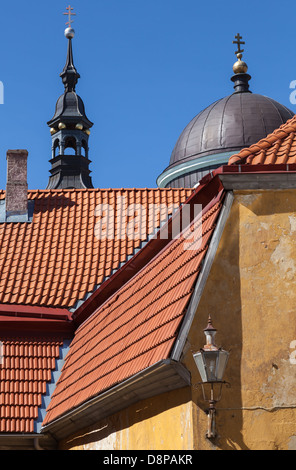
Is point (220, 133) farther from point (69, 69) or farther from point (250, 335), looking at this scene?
point (250, 335)

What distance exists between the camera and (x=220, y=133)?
107ft

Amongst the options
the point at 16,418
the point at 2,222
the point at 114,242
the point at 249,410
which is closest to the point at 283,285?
the point at 249,410

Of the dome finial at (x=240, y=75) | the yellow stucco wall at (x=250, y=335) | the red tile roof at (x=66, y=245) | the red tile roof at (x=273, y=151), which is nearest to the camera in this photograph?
the yellow stucco wall at (x=250, y=335)

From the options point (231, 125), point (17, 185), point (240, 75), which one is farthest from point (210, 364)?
point (240, 75)

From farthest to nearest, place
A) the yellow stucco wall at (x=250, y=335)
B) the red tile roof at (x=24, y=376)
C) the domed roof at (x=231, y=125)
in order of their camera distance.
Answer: the domed roof at (x=231, y=125)
the red tile roof at (x=24, y=376)
the yellow stucco wall at (x=250, y=335)

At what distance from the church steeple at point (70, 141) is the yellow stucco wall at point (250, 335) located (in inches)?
1218

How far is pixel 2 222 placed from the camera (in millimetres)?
17672

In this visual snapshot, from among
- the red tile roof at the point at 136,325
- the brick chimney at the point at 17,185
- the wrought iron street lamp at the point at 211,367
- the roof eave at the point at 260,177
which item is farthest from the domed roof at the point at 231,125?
the wrought iron street lamp at the point at 211,367

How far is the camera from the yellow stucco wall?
288 inches

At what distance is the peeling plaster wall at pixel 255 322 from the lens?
732cm

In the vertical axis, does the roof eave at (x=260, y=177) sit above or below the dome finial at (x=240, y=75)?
below

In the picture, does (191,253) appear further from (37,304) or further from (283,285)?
(37,304)

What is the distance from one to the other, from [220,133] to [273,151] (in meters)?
24.2

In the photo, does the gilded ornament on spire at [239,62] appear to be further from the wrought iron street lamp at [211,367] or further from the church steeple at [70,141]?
the wrought iron street lamp at [211,367]
